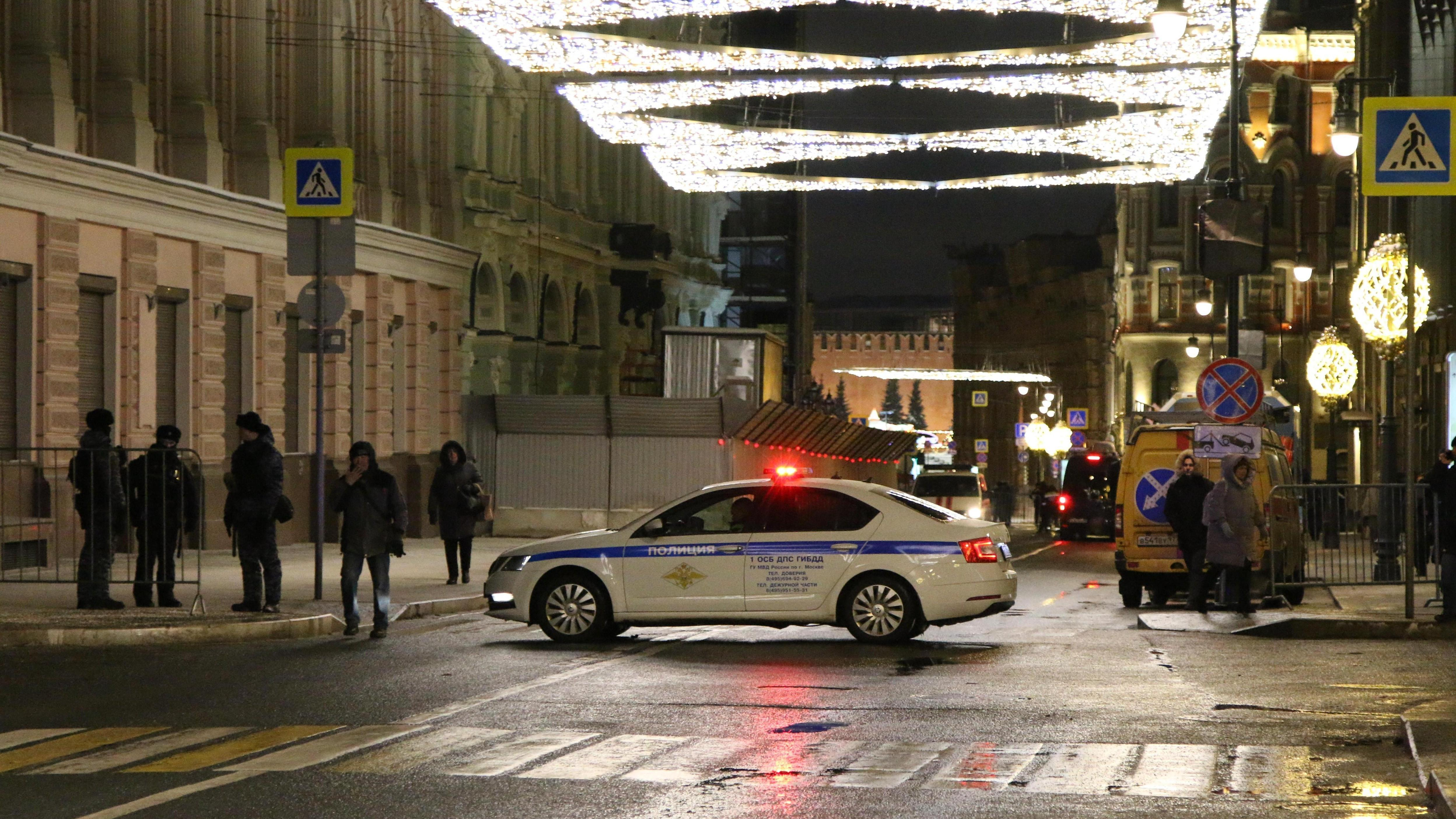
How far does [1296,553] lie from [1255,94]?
6422cm

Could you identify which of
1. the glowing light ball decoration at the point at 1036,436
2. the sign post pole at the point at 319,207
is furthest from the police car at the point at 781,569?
the glowing light ball decoration at the point at 1036,436

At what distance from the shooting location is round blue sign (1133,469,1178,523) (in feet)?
75.4

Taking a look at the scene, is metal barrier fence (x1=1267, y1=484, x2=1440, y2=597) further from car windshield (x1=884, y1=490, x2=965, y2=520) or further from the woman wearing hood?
car windshield (x1=884, y1=490, x2=965, y2=520)

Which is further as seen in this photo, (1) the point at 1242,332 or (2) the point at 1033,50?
(1) the point at 1242,332

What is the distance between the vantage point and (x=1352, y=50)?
271 feet

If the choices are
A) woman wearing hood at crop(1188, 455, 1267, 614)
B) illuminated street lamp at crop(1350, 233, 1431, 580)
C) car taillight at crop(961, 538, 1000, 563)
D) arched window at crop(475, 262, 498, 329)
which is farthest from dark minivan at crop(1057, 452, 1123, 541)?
car taillight at crop(961, 538, 1000, 563)

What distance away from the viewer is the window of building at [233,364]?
30531mm

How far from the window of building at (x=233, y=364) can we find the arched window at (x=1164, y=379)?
60.7 metres

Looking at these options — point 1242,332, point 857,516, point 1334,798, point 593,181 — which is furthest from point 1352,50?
point 1334,798

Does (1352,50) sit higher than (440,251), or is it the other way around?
(1352,50)

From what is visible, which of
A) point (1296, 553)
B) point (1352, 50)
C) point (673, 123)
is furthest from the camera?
point (1352, 50)

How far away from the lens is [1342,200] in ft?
279

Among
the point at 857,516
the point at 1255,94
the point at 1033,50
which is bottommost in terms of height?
the point at 857,516

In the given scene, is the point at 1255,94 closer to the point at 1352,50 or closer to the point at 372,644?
the point at 1352,50
